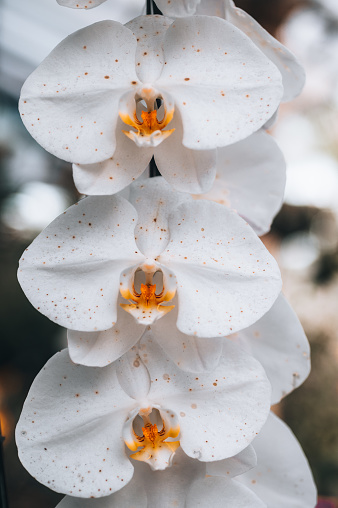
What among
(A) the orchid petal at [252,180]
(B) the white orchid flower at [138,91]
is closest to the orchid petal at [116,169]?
(B) the white orchid flower at [138,91]

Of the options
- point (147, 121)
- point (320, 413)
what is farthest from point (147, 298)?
point (320, 413)

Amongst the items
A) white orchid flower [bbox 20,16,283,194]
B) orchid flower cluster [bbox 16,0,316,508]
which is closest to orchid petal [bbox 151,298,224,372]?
orchid flower cluster [bbox 16,0,316,508]

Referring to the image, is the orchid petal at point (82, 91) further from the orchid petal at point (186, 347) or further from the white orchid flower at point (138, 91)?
the orchid petal at point (186, 347)

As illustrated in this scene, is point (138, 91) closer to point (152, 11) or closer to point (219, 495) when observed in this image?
point (152, 11)

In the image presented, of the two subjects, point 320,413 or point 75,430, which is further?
point 320,413

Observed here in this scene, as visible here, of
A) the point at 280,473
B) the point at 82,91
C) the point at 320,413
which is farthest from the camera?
the point at 320,413

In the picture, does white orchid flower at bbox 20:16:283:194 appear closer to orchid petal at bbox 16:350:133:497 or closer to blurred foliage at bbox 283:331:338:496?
orchid petal at bbox 16:350:133:497
